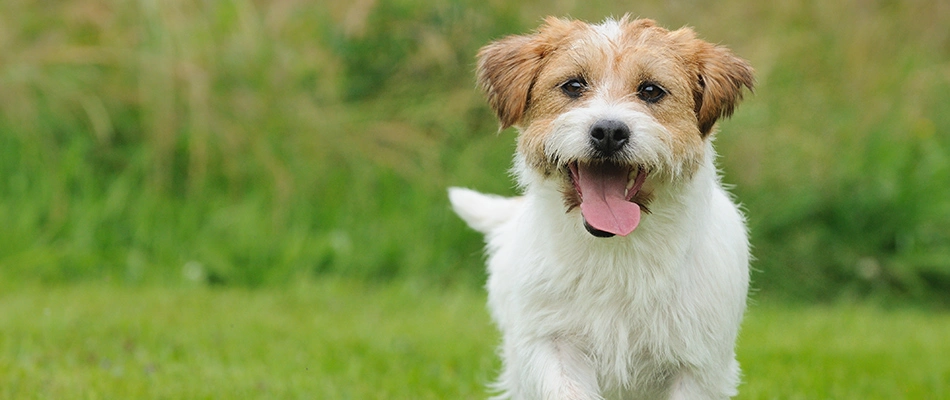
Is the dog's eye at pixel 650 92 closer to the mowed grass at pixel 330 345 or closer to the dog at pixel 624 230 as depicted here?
the dog at pixel 624 230

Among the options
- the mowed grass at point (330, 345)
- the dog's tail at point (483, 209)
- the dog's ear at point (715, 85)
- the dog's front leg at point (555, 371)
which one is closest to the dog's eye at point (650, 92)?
the dog's ear at point (715, 85)

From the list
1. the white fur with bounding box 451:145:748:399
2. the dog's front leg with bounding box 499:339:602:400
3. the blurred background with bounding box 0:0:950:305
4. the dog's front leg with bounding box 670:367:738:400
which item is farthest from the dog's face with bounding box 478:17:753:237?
the blurred background with bounding box 0:0:950:305

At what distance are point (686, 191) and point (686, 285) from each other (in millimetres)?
329

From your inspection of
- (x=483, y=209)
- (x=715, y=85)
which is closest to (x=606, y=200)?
(x=715, y=85)

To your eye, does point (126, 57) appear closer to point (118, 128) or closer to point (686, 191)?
point (118, 128)

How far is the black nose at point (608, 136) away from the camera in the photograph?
3787 mm

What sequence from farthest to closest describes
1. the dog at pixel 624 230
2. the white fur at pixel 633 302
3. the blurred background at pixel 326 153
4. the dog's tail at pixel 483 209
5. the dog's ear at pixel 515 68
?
the blurred background at pixel 326 153 → the dog's tail at pixel 483 209 → the dog's ear at pixel 515 68 → the white fur at pixel 633 302 → the dog at pixel 624 230

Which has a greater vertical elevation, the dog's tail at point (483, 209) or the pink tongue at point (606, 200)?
the pink tongue at point (606, 200)

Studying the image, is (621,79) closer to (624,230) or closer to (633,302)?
(624,230)

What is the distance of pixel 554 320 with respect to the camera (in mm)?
4156

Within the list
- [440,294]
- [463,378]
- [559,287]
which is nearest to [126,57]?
[440,294]

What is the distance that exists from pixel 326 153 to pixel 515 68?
5165 mm

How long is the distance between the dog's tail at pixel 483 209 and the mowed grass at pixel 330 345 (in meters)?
0.84

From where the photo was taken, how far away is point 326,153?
928 centimetres
